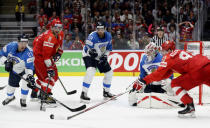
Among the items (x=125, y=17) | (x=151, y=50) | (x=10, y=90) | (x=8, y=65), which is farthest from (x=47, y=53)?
(x=125, y=17)

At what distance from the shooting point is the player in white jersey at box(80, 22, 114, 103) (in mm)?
5420

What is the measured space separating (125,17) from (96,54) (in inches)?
176

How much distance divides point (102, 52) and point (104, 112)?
3.88ft

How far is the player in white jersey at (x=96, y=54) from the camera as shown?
17.8ft

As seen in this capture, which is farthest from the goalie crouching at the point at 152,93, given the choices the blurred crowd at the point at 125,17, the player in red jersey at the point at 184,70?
the blurred crowd at the point at 125,17

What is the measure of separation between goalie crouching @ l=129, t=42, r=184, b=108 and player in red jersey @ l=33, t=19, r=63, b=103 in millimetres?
1059

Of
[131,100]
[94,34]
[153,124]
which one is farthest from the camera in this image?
[94,34]

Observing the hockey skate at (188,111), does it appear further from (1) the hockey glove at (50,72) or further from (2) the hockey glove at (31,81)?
(2) the hockey glove at (31,81)

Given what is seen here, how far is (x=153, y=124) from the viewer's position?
4059mm

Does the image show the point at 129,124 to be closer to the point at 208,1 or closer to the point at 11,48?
the point at 11,48

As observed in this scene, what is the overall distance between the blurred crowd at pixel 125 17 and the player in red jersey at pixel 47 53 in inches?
149

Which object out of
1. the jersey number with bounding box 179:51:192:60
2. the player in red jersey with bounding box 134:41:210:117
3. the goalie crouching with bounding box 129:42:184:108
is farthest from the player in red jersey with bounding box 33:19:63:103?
the jersey number with bounding box 179:51:192:60

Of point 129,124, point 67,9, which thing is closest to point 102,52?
point 129,124

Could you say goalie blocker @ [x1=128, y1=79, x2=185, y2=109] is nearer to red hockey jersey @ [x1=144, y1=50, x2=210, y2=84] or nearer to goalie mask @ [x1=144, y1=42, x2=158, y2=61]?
goalie mask @ [x1=144, y1=42, x2=158, y2=61]
